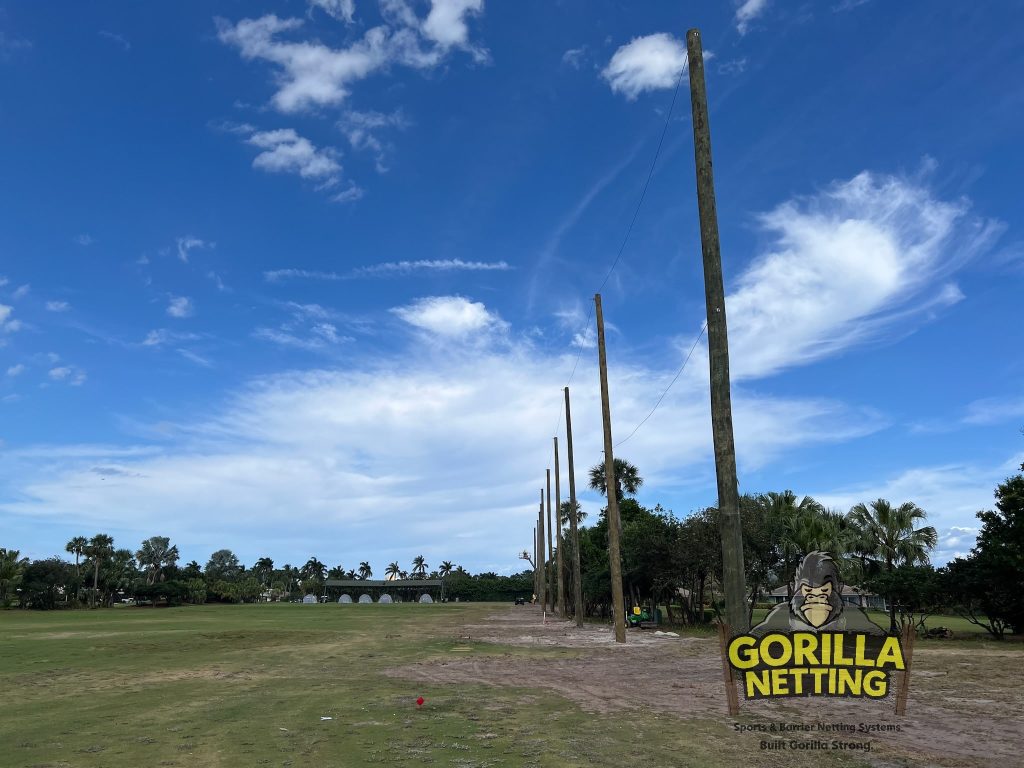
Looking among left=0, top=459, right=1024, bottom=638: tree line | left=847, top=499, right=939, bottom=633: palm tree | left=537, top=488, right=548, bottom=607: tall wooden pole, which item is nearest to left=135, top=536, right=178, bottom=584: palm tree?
left=0, top=459, right=1024, bottom=638: tree line

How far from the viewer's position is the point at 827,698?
42.4 feet

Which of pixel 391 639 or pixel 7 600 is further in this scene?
pixel 7 600

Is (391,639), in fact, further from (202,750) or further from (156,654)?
(202,750)

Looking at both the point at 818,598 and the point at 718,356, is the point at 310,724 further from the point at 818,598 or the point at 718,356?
the point at 718,356

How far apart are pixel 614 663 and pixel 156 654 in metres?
15.6

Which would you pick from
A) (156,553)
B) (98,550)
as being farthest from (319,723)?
(156,553)

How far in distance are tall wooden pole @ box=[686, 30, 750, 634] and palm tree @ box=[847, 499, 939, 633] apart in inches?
1940

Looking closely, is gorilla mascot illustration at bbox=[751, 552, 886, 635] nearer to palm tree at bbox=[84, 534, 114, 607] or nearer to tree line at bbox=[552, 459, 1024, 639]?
tree line at bbox=[552, 459, 1024, 639]

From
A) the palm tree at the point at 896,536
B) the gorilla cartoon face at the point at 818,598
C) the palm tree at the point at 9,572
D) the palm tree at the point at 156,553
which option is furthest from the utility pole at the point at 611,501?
the palm tree at the point at 156,553

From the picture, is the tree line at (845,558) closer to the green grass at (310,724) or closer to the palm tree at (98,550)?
the green grass at (310,724)

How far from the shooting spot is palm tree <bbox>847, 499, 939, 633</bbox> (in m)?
53.1

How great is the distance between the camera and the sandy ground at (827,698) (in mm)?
9312

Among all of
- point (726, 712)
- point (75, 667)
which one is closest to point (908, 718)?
point (726, 712)

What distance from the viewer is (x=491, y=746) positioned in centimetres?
919
